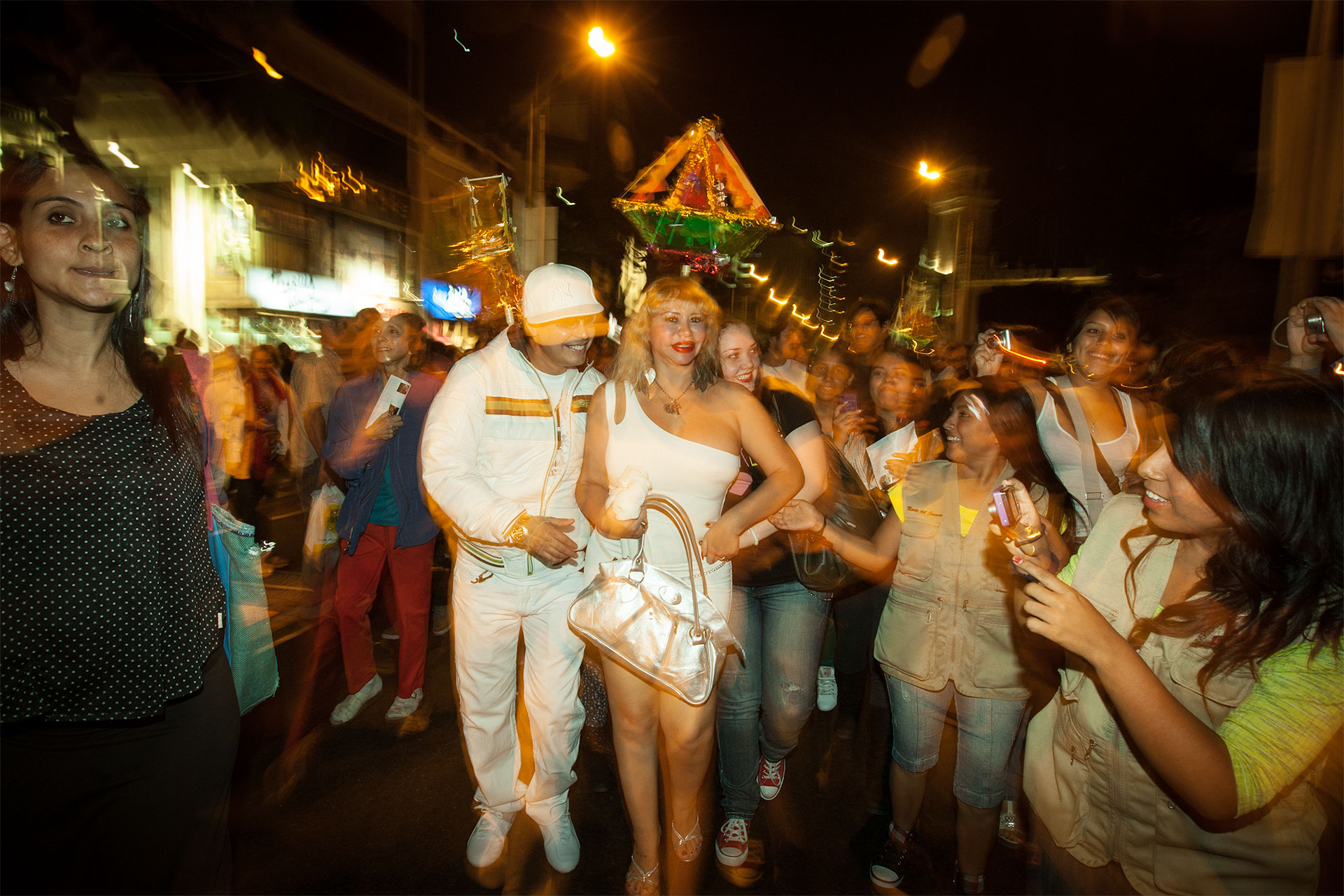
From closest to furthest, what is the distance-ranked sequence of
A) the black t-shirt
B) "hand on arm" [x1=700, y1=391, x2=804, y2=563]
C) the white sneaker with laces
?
"hand on arm" [x1=700, y1=391, x2=804, y2=563] < the black t-shirt < the white sneaker with laces

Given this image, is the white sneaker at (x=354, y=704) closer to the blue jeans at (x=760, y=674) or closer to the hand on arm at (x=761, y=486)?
the blue jeans at (x=760, y=674)

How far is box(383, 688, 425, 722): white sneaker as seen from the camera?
392 centimetres

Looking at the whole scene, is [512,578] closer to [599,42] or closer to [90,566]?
[90,566]

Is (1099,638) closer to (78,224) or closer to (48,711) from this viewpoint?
(48,711)

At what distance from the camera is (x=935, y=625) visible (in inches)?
102

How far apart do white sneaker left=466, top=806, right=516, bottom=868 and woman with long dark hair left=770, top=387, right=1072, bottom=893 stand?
1655mm

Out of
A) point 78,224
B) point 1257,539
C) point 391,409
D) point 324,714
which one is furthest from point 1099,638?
point 324,714

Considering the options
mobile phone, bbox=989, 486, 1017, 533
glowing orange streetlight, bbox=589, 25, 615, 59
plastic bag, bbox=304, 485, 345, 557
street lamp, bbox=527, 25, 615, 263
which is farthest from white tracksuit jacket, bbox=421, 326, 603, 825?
street lamp, bbox=527, 25, 615, 263

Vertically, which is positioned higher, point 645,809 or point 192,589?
point 192,589

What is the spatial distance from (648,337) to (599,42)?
22.1 ft

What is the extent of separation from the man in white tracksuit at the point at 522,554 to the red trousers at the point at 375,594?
1.12 m

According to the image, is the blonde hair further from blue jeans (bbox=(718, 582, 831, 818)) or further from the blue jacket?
the blue jacket

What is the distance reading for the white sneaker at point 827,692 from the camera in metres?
4.31

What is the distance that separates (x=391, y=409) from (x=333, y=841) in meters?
2.23
